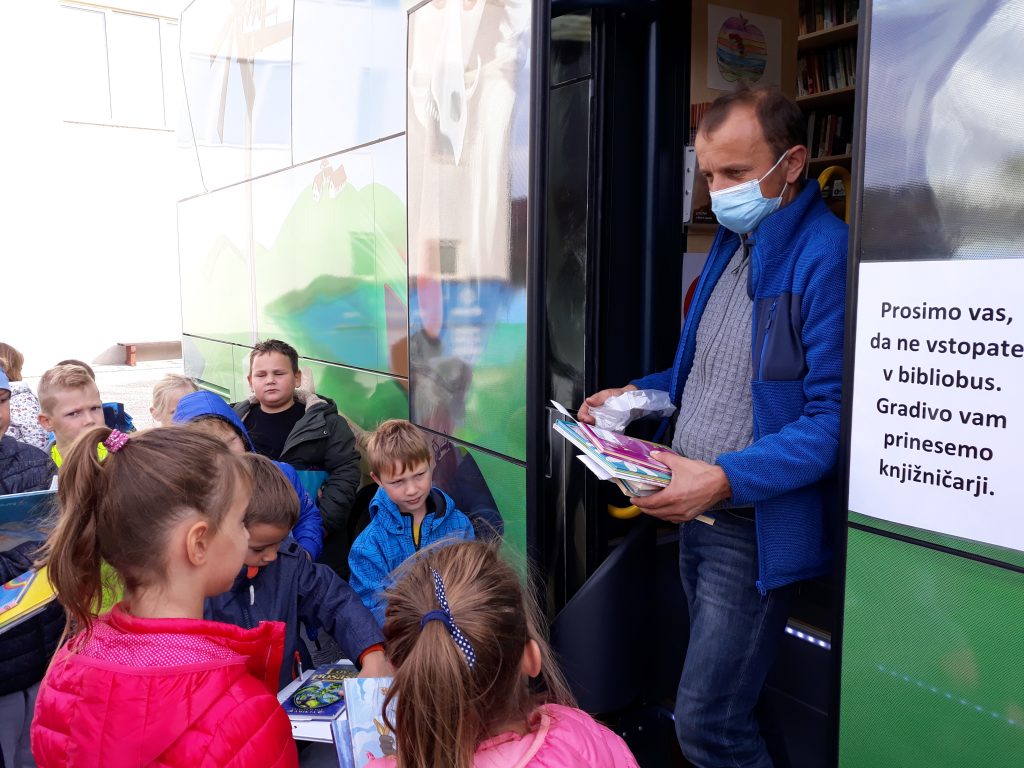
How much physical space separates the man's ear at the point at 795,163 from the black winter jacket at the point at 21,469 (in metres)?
2.83

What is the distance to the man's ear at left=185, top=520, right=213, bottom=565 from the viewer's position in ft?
5.62

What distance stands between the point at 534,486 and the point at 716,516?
921mm

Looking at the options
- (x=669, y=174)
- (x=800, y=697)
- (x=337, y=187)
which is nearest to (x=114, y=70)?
(x=337, y=187)

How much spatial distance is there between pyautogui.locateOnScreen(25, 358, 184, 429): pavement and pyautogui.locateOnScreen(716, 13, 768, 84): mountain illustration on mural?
815cm

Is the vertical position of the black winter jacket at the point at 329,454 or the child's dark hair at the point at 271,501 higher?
the child's dark hair at the point at 271,501

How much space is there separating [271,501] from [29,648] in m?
0.73

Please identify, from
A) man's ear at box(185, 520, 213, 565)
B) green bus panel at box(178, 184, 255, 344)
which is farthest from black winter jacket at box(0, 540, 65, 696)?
green bus panel at box(178, 184, 255, 344)

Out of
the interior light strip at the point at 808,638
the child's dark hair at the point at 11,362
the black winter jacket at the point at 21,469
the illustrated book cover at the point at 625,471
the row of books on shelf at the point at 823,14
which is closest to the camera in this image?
the illustrated book cover at the point at 625,471

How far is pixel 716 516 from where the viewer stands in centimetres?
215

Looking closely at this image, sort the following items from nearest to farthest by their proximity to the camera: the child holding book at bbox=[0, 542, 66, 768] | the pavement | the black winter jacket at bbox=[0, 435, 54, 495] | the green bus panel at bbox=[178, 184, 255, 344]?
the child holding book at bbox=[0, 542, 66, 768]
the black winter jacket at bbox=[0, 435, 54, 495]
the green bus panel at bbox=[178, 184, 255, 344]
the pavement

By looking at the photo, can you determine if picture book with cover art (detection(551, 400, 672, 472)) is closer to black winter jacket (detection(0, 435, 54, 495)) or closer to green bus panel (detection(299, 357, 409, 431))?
green bus panel (detection(299, 357, 409, 431))

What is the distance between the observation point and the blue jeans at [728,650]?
6.87 ft

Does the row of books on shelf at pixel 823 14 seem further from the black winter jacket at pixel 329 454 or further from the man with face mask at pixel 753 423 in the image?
the man with face mask at pixel 753 423

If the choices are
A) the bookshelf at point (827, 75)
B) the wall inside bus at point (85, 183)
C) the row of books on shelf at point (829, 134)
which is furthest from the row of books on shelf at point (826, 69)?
the wall inside bus at point (85, 183)
